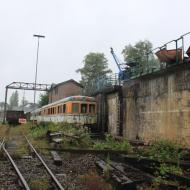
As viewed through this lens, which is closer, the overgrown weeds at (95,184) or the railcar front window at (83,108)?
the overgrown weeds at (95,184)

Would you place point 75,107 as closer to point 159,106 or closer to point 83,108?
point 83,108

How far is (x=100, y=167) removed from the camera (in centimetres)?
1026

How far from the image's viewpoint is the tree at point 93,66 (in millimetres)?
71250

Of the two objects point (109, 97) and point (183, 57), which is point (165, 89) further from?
point (109, 97)

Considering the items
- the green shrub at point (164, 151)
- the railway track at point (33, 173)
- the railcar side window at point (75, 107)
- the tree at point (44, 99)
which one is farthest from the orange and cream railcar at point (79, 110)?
the tree at point (44, 99)

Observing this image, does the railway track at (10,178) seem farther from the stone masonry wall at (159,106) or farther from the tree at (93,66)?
the tree at (93,66)

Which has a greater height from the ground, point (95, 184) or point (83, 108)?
point (83, 108)

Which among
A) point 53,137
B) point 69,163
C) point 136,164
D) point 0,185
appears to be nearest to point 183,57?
point 136,164

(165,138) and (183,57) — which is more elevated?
(183,57)

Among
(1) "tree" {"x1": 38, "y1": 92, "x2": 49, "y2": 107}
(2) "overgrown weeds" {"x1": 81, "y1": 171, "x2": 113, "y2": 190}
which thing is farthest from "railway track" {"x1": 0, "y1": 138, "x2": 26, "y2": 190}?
(1) "tree" {"x1": 38, "y1": 92, "x2": 49, "y2": 107}

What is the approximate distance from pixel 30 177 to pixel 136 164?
367 centimetres

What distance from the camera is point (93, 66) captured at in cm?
7150

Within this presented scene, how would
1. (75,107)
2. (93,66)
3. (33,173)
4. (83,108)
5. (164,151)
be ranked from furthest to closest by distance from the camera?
1. (93,66)
2. (83,108)
3. (75,107)
4. (164,151)
5. (33,173)

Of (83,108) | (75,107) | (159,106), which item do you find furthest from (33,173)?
(83,108)
